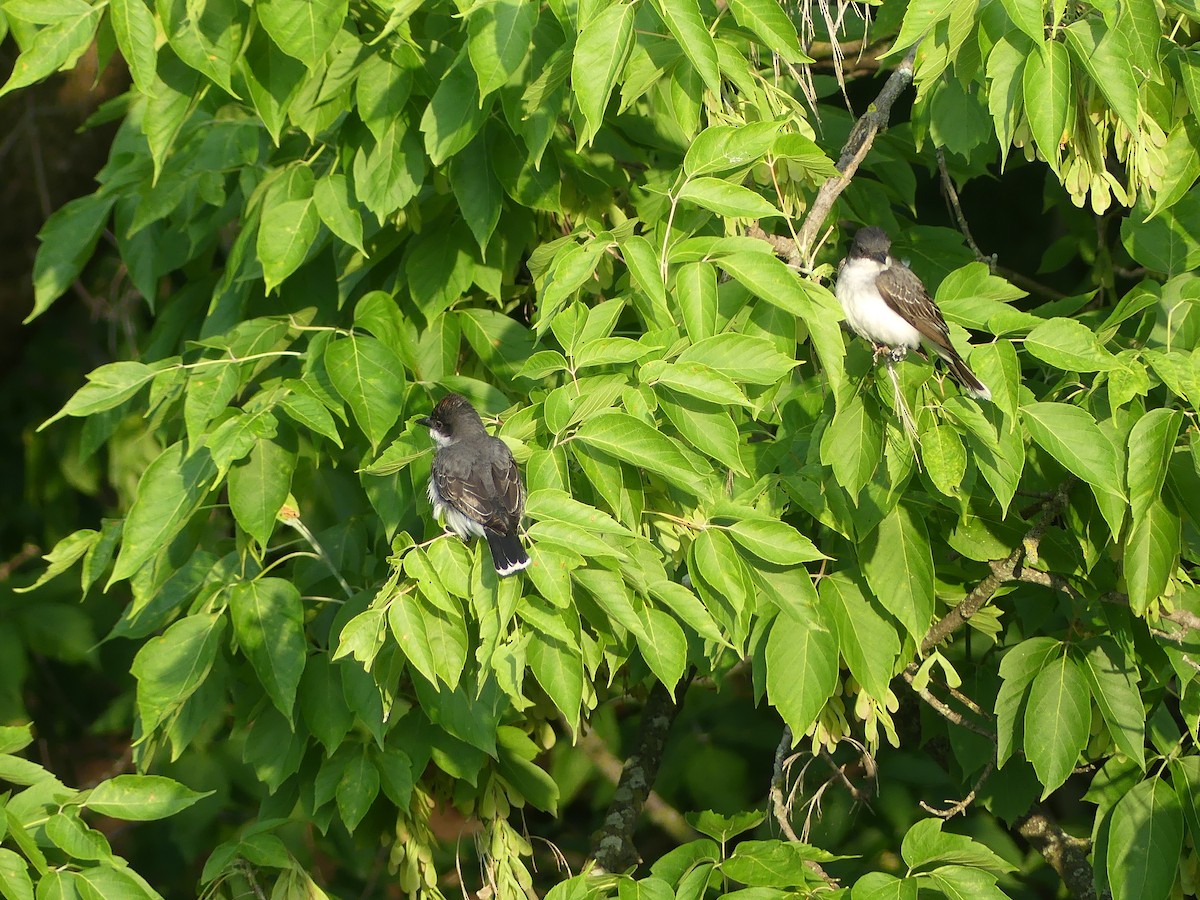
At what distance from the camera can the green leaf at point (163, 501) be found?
333 cm

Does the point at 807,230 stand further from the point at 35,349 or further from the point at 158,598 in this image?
the point at 35,349

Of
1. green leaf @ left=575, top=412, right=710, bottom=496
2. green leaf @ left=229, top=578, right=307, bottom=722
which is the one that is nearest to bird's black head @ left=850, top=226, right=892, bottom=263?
green leaf @ left=575, top=412, right=710, bottom=496

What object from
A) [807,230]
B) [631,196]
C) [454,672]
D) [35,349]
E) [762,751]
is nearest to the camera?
[454,672]

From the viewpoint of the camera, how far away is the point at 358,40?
384 cm

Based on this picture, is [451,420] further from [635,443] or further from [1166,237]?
[1166,237]

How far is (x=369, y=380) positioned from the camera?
3545mm

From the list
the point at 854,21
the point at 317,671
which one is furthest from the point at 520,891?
the point at 854,21

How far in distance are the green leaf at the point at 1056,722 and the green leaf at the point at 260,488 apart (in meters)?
1.97

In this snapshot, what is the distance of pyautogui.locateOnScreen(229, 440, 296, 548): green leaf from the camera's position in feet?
11.1

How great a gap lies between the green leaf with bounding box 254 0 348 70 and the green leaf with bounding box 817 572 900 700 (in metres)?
1.87

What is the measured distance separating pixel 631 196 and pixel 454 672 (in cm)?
205

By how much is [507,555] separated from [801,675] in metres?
0.92

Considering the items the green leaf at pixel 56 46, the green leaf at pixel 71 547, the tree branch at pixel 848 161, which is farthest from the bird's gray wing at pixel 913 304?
the green leaf at pixel 71 547

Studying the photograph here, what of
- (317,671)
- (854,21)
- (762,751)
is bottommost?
(762,751)
